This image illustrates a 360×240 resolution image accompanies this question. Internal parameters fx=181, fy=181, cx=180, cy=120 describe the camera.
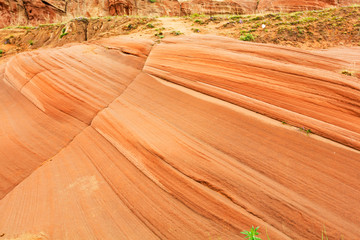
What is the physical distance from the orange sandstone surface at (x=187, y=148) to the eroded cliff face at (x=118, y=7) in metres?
15.9

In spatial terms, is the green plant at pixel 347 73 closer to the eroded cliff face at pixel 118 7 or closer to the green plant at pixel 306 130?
the green plant at pixel 306 130

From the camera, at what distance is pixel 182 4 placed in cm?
2000

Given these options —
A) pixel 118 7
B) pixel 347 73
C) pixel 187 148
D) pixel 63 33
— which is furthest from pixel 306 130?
pixel 118 7

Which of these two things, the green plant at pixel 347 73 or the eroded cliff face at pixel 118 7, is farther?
the eroded cliff face at pixel 118 7

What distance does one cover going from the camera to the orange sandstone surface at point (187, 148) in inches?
77.3

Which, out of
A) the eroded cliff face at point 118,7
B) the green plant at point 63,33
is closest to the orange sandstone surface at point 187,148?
A: the green plant at point 63,33

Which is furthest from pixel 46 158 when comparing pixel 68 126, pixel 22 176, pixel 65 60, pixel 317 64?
pixel 317 64

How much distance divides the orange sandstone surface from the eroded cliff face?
1587 cm

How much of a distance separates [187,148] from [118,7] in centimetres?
2011

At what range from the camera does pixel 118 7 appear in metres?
17.9

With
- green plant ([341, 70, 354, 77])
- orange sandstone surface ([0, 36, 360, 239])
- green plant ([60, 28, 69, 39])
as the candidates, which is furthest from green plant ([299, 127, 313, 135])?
green plant ([60, 28, 69, 39])

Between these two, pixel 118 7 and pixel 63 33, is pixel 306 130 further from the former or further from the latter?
pixel 118 7

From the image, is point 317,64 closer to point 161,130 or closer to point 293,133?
point 293,133

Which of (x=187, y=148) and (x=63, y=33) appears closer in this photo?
(x=187, y=148)
